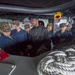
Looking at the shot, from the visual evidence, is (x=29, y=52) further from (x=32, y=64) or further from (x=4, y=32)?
(x=32, y=64)

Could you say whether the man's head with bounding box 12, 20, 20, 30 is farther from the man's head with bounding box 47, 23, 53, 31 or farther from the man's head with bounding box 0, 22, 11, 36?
the man's head with bounding box 47, 23, 53, 31

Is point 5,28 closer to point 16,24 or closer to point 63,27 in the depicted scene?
point 16,24

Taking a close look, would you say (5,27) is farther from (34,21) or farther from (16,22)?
(34,21)

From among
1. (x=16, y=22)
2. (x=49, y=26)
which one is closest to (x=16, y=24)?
(x=16, y=22)

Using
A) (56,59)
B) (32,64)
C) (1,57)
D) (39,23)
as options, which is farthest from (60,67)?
(39,23)

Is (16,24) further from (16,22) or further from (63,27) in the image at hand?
(63,27)

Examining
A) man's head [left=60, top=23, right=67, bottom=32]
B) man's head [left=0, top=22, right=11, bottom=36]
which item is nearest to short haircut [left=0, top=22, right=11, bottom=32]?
man's head [left=0, top=22, right=11, bottom=36]

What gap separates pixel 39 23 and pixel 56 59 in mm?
425

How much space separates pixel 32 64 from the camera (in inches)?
26.8

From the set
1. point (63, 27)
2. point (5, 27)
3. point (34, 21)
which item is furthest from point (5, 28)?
point (63, 27)

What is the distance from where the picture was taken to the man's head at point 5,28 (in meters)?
0.99

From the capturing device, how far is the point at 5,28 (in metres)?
1.00

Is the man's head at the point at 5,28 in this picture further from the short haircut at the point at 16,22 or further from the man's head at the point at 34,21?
the man's head at the point at 34,21

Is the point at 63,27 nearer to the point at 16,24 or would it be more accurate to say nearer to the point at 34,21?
the point at 34,21
